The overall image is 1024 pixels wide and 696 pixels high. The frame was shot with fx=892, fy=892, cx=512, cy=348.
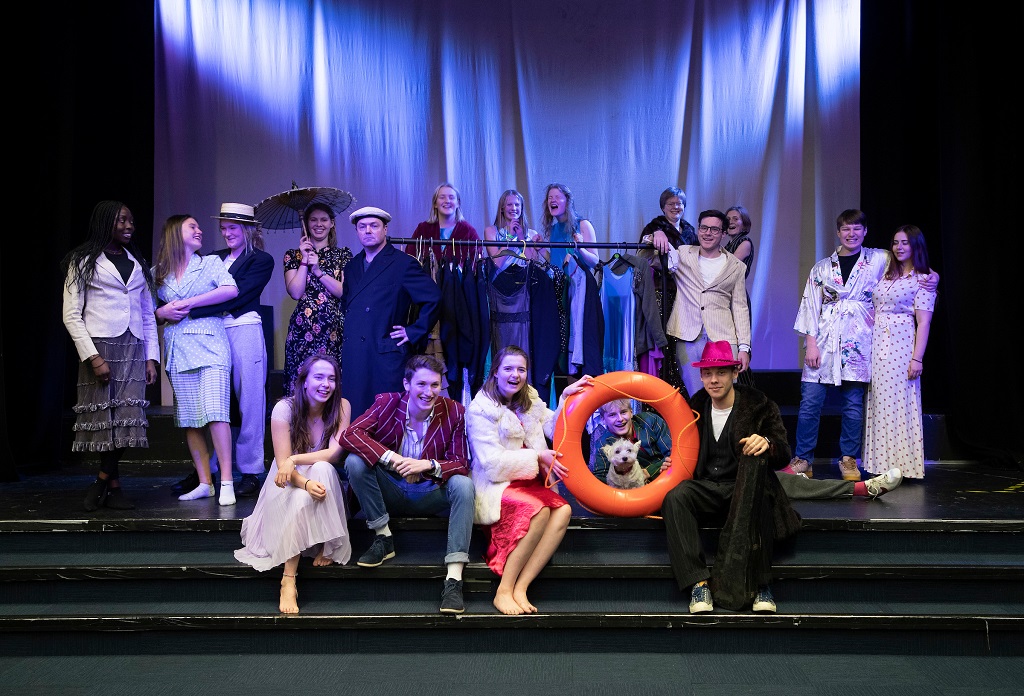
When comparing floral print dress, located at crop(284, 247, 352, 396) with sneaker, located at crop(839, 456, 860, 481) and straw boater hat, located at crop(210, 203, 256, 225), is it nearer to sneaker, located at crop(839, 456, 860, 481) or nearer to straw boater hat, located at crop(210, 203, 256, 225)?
straw boater hat, located at crop(210, 203, 256, 225)

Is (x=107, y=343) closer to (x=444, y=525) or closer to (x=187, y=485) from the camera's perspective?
(x=187, y=485)

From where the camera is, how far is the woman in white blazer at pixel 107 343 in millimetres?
4129

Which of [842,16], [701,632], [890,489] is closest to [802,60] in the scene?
[842,16]

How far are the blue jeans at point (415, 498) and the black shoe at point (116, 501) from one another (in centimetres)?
121

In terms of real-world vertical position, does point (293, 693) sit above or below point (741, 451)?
below

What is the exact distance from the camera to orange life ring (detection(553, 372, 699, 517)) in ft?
12.8

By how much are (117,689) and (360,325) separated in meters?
1.99

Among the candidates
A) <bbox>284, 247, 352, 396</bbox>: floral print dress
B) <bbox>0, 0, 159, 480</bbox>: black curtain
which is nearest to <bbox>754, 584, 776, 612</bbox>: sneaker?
<bbox>284, 247, 352, 396</bbox>: floral print dress

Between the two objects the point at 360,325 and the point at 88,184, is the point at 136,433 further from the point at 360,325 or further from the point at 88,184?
the point at 88,184

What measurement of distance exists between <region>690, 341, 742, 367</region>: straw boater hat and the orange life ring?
208 mm

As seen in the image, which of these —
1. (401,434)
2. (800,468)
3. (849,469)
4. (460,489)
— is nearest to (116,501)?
→ (401,434)

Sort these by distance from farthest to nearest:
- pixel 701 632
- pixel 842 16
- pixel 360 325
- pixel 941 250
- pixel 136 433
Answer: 1. pixel 842 16
2. pixel 941 250
3. pixel 360 325
4. pixel 136 433
5. pixel 701 632

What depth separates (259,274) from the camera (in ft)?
15.1

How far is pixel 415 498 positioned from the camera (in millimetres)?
3869
